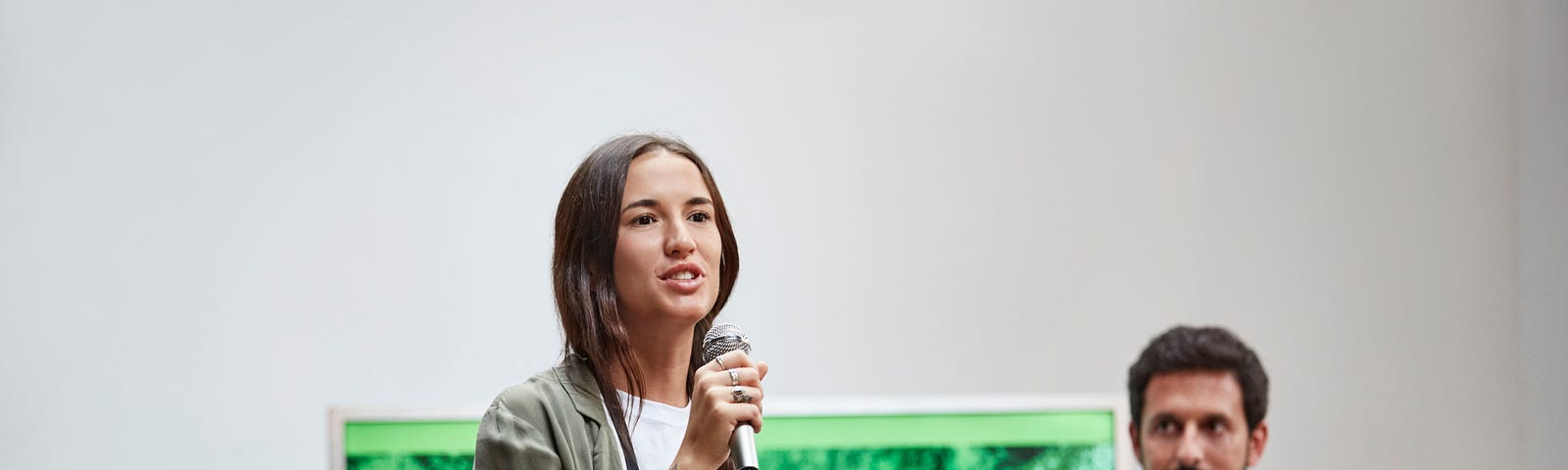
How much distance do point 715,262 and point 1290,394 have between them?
2.09 m

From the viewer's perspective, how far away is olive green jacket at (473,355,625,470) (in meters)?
1.66

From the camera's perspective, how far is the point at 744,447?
160 centimetres

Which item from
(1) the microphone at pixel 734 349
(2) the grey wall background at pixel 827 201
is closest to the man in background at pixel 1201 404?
(1) the microphone at pixel 734 349

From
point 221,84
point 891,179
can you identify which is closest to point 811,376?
point 891,179

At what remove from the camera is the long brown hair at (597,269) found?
5.82ft

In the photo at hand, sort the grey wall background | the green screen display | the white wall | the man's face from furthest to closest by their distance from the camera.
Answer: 1. the white wall
2. the grey wall background
3. the green screen display
4. the man's face

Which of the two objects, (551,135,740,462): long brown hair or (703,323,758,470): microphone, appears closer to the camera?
(703,323,758,470): microphone

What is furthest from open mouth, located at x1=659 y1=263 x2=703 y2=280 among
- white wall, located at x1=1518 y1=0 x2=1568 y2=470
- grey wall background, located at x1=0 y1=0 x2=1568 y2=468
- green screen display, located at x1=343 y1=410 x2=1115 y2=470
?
white wall, located at x1=1518 y1=0 x2=1568 y2=470

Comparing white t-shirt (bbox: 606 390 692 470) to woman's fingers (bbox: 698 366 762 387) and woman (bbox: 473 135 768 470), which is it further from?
woman's fingers (bbox: 698 366 762 387)

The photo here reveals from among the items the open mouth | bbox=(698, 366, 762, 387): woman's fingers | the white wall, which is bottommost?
bbox=(698, 366, 762, 387): woman's fingers

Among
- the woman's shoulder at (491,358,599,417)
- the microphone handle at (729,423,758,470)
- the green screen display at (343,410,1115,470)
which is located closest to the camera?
the microphone handle at (729,423,758,470)

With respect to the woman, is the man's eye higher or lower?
lower

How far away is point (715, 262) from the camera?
1800 mm

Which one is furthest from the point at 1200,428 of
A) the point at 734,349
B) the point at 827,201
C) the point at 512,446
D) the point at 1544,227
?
the point at 1544,227
